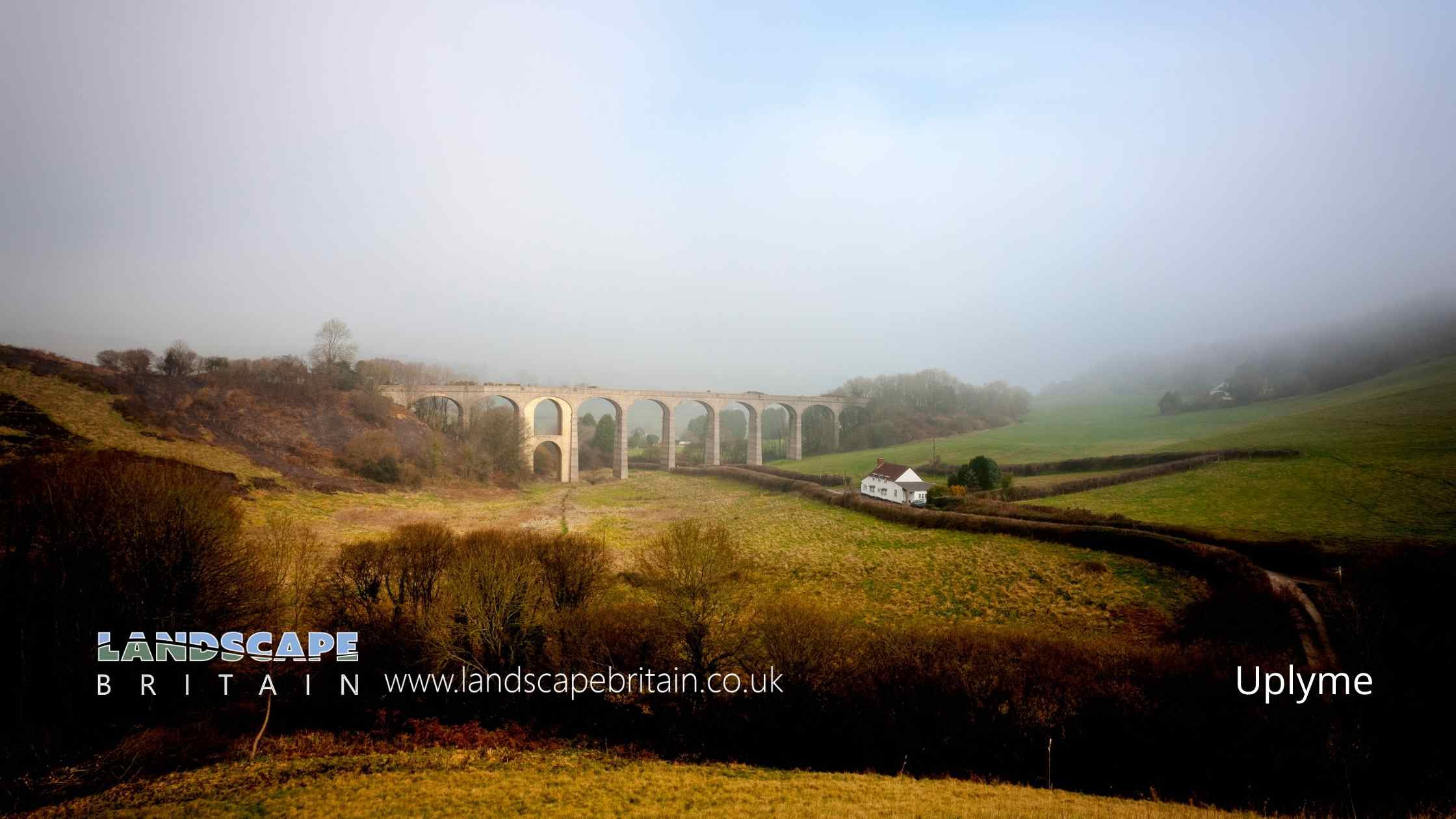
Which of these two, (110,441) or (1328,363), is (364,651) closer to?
(110,441)

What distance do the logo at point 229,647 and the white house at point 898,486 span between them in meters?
24.1

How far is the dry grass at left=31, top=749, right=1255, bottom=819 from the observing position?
8.66m

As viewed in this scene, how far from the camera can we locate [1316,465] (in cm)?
2252

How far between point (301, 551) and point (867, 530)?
2065 cm

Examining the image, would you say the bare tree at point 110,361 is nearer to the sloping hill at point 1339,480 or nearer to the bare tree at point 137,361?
the bare tree at point 137,361

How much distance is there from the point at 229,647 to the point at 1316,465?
Result: 3788 cm

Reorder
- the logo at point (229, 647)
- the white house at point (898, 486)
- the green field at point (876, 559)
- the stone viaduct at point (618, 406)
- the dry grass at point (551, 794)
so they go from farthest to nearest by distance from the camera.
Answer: the stone viaduct at point (618, 406)
the white house at point (898, 486)
the green field at point (876, 559)
the logo at point (229, 647)
the dry grass at point (551, 794)

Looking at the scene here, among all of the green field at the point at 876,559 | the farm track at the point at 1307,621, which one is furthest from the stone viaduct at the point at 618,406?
the farm track at the point at 1307,621

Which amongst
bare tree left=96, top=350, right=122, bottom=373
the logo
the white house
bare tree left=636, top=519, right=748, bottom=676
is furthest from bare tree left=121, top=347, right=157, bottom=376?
the white house

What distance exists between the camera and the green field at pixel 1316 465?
1705 cm

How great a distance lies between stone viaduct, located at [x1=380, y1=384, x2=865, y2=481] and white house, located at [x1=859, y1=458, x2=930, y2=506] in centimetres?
2542

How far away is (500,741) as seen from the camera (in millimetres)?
12609

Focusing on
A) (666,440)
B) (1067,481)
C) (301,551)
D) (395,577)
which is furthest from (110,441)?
(666,440)

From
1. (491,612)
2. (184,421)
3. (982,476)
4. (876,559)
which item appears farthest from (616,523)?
(982,476)
